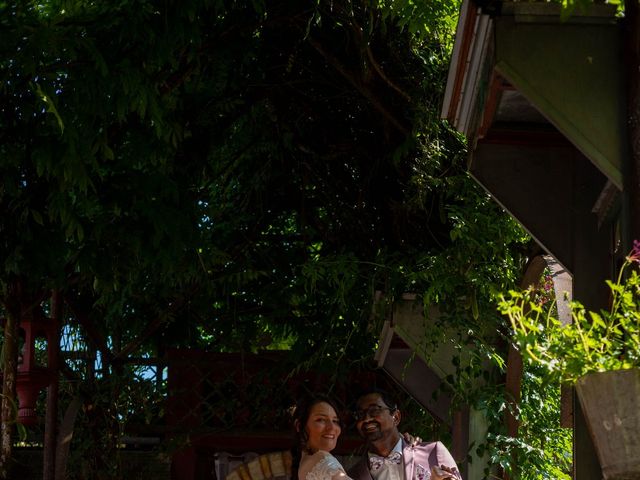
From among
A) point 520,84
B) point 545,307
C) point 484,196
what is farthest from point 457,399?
point 520,84

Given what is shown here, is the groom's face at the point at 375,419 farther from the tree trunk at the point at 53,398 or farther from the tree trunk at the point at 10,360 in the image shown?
the tree trunk at the point at 53,398

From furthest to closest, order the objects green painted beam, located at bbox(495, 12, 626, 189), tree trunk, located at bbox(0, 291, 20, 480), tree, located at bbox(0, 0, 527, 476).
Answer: tree trunk, located at bbox(0, 291, 20, 480)
tree, located at bbox(0, 0, 527, 476)
green painted beam, located at bbox(495, 12, 626, 189)

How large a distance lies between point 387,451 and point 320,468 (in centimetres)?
49

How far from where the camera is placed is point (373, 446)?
16.7 feet

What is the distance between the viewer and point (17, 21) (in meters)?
6.42

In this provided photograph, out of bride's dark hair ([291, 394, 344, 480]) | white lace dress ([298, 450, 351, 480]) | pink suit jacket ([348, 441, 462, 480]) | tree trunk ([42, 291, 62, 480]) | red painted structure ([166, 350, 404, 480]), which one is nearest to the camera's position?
white lace dress ([298, 450, 351, 480])

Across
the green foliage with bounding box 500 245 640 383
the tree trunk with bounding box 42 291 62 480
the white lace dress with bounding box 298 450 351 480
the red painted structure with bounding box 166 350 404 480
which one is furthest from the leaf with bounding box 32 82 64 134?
the red painted structure with bounding box 166 350 404 480

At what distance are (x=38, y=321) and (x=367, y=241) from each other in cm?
253

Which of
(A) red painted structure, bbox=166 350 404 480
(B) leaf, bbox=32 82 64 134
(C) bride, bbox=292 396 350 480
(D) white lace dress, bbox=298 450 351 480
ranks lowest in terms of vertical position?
(D) white lace dress, bbox=298 450 351 480

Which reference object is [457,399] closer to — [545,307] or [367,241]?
[545,307]

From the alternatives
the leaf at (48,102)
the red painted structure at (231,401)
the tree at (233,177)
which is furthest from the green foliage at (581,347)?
the red painted structure at (231,401)

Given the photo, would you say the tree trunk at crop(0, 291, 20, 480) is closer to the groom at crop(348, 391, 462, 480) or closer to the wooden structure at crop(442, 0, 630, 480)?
the groom at crop(348, 391, 462, 480)

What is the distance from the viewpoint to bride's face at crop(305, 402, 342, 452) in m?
4.81

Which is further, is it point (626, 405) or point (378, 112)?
point (378, 112)
